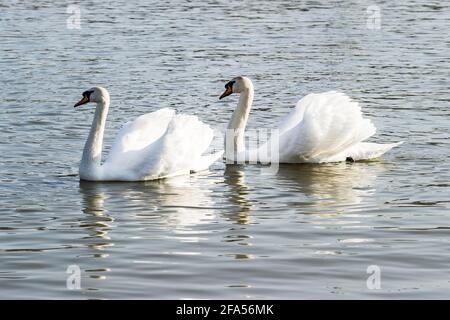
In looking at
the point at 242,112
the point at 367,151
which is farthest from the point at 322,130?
the point at 242,112

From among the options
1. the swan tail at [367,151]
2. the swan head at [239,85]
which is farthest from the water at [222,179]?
the swan head at [239,85]

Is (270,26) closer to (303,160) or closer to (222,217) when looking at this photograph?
(303,160)

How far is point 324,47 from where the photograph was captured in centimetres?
2384

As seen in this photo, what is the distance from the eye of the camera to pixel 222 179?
14.4 meters

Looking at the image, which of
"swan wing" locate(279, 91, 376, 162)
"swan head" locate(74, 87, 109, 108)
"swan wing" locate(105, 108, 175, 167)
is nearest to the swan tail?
"swan wing" locate(279, 91, 376, 162)

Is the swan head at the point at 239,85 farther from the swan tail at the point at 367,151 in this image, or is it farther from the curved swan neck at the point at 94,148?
the curved swan neck at the point at 94,148

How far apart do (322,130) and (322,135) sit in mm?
76

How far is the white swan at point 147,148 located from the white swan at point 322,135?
905 mm

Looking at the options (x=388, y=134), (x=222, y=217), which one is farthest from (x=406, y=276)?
(x=388, y=134)

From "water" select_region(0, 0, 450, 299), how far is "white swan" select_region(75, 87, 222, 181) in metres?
0.17

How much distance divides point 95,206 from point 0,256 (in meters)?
2.26

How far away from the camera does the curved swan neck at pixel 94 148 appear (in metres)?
13.9

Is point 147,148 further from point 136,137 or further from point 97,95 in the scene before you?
point 97,95

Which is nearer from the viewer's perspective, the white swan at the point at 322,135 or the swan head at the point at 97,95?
the swan head at the point at 97,95
